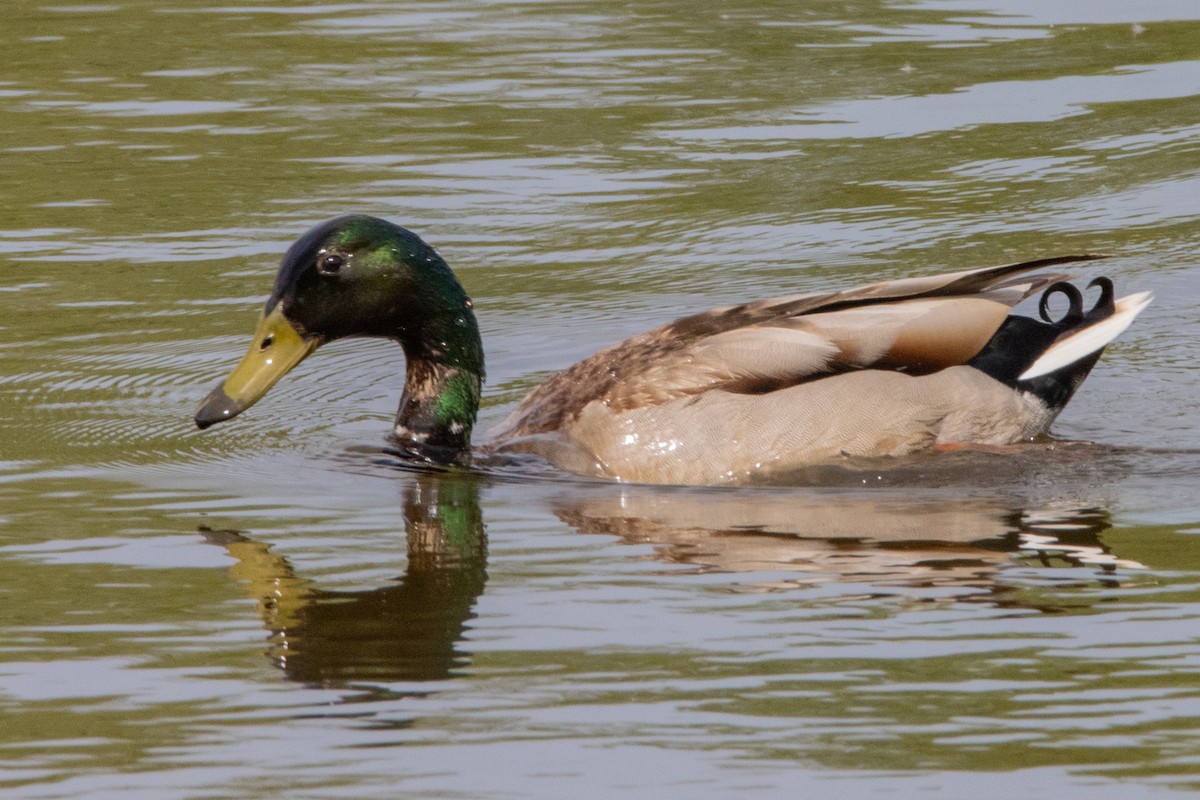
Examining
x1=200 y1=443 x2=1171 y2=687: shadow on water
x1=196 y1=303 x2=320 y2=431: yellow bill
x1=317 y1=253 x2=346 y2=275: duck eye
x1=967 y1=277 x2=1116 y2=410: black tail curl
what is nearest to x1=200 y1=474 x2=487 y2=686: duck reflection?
x1=200 y1=443 x2=1171 y2=687: shadow on water

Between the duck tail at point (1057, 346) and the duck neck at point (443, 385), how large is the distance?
1921 millimetres

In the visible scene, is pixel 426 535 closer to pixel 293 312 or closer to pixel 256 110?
pixel 293 312

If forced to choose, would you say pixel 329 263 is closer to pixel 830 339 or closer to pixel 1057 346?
pixel 830 339

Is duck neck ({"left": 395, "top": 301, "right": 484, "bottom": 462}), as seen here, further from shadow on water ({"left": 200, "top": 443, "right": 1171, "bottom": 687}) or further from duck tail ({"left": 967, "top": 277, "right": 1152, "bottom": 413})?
duck tail ({"left": 967, "top": 277, "right": 1152, "bottom": 413})

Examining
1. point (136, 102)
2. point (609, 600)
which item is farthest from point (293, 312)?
point (136, 102)

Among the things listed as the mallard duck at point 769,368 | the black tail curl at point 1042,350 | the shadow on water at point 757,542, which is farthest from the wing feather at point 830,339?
the shadow on water at point 757,542

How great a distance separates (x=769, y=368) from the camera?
7.70 m

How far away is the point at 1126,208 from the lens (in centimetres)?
1091

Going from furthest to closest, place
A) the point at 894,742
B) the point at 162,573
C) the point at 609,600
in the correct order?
1. the point at 162,573
2. the point at 609,600
3. the point at 894,742

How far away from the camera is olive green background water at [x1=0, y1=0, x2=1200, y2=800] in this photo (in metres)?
4.88

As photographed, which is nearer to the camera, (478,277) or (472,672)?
(472,672)

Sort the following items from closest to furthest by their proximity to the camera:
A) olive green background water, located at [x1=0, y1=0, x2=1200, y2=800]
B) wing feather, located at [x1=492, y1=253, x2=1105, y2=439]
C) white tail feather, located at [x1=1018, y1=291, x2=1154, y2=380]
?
olive green background water, located at [x1=0, y1=0, x2=1200, y2=800] < wing feather, located at [x1=492, y1=253, x2=1105, y2=439] < white tail feather, located at [x1=1018, y1=291, x2=1154, y2=380]

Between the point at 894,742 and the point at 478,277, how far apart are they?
5877mm

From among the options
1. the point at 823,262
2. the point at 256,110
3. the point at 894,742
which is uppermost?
the point at 256,110
